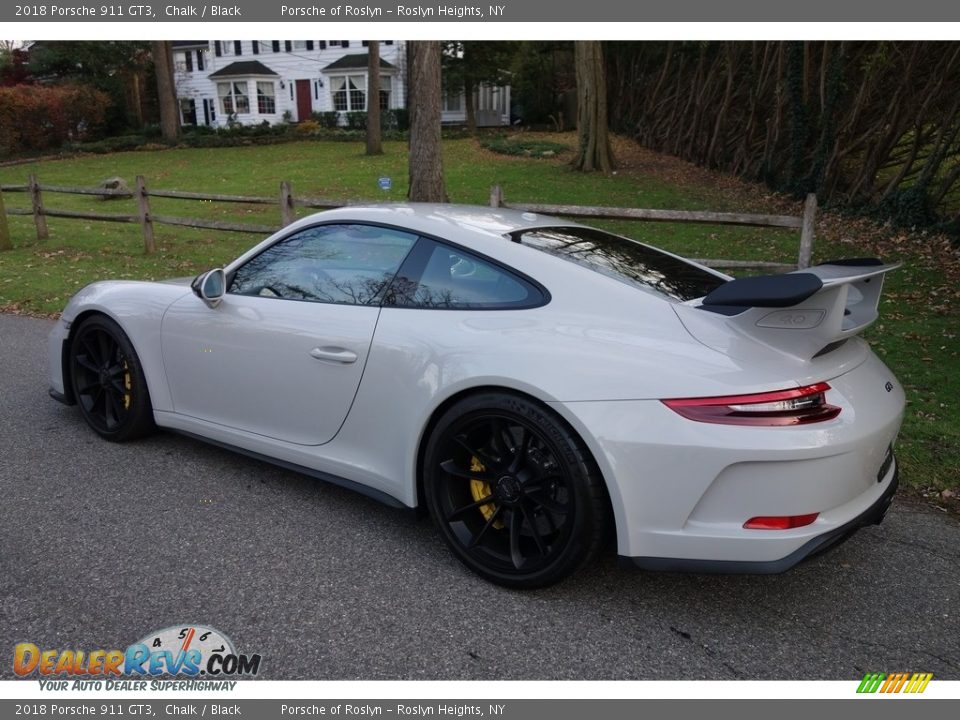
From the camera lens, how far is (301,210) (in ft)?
50.1

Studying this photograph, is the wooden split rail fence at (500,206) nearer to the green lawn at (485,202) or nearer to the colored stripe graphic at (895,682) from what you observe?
the green lawn at (485,202)

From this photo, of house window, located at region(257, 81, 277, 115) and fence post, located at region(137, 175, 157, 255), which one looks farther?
house window, located at region(257, 81, 277, 115)

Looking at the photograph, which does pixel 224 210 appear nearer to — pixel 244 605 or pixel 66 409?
pixel 66 409

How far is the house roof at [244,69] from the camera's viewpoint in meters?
45.5

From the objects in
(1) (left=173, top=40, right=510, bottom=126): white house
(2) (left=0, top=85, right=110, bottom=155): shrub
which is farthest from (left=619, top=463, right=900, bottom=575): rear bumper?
(1) (left=173, top=40, right=510, bottom=126): white house

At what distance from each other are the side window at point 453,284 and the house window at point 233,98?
47.3 meters

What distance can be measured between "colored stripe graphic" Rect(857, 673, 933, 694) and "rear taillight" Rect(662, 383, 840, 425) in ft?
2.77

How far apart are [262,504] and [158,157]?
104 feet

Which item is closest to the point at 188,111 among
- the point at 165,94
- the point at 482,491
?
the point at 165,94

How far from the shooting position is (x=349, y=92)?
44.0 m

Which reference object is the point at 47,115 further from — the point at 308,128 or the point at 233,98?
the point at 233,98

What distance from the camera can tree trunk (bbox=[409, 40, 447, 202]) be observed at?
354 inches

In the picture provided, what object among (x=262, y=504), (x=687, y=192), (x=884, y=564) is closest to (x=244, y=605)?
(x=262, y=504)

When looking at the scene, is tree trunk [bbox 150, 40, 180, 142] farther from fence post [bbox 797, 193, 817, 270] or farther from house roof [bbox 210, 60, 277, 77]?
fence post [bbox 797, 193, 817, 270]
